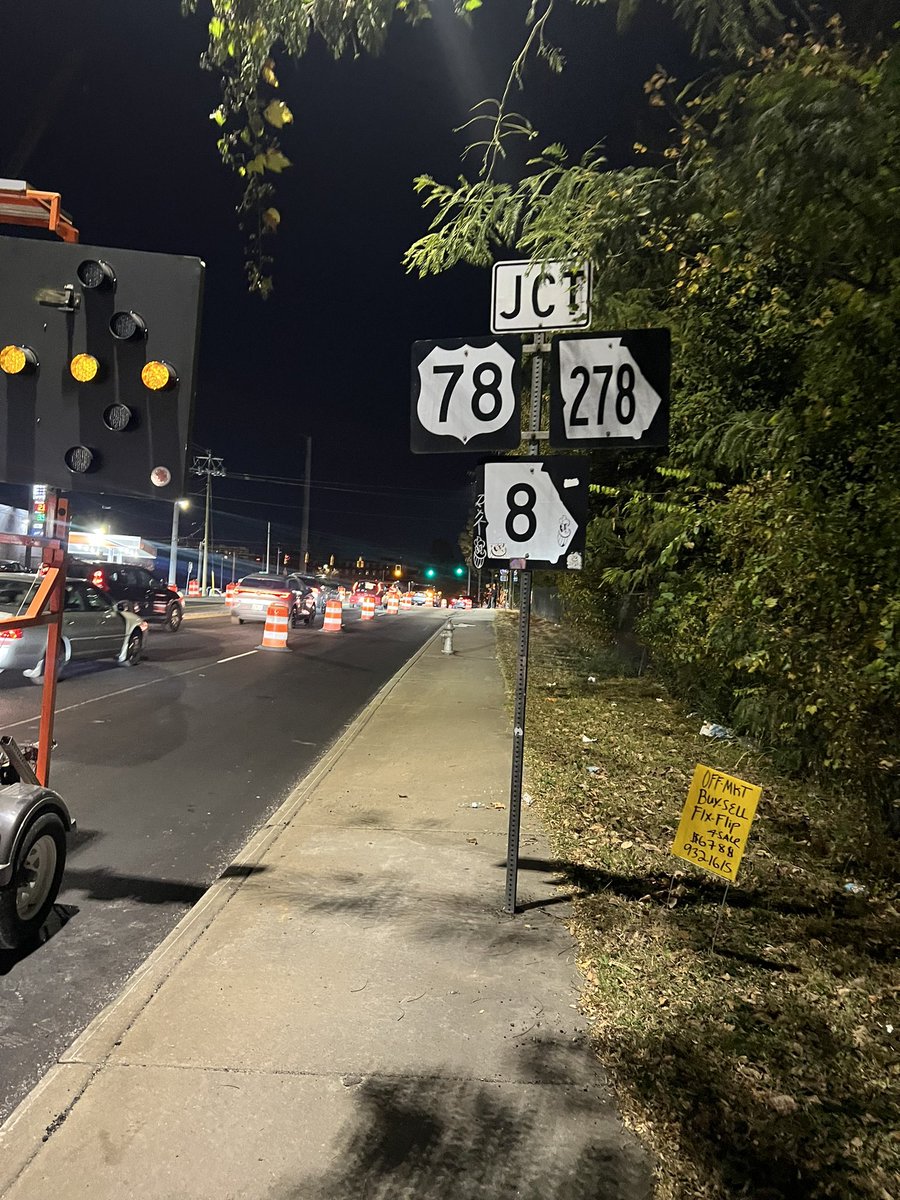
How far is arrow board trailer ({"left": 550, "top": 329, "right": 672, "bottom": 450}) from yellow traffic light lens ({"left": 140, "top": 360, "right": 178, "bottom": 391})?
194 centimetres

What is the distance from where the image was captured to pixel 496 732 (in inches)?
371

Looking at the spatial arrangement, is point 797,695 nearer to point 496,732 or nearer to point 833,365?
point 833,365

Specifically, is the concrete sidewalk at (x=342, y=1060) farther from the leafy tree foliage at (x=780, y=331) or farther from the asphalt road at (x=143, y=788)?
the leafy tree foliage at (x=780, y=331)

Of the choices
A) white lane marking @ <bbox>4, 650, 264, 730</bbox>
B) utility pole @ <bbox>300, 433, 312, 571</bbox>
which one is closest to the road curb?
white lane marking @ <bbox>4, 650, 264, 730</bbox>

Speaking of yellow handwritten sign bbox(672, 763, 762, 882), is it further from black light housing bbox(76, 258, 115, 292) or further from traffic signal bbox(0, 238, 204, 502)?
black light housing bbox(76, 258, 115, 292)

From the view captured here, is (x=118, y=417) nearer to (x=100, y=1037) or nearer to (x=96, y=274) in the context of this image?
(x=96, y=274)

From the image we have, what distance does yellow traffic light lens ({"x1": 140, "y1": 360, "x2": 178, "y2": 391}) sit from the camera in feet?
12.9

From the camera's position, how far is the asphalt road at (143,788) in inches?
142

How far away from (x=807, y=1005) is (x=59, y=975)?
3431 millimetres

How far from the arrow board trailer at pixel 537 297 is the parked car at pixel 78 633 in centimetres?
869

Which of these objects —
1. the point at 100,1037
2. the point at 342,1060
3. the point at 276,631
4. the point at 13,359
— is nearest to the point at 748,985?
the point at 342,1060

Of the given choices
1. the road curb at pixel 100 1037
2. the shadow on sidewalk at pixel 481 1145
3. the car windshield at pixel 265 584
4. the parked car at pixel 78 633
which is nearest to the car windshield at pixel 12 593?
the parked car at pixel 78 633

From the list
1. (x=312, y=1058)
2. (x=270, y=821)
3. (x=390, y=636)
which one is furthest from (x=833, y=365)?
(x=390, y=636)

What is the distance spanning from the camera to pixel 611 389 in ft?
12.9
